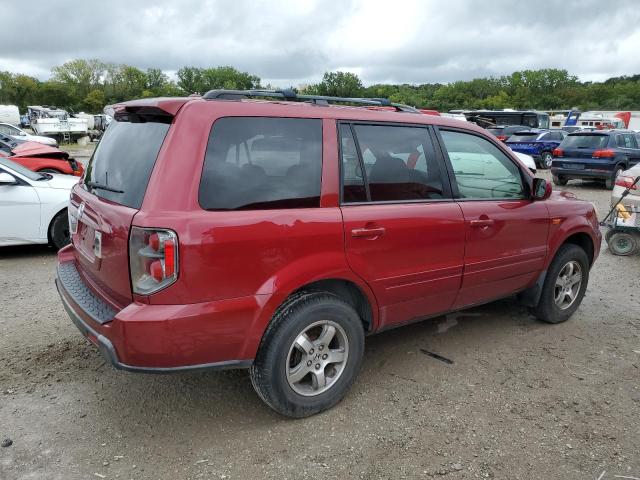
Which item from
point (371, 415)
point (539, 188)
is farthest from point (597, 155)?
point (371, 415)

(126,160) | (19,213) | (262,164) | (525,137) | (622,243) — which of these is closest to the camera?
(262,164)

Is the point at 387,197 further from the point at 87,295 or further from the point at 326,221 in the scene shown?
the point at 87,295

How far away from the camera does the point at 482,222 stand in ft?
12.1

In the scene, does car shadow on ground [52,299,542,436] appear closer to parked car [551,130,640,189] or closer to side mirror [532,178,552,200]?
side mirror [532,178,552,200]

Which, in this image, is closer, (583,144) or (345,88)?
(583,144)

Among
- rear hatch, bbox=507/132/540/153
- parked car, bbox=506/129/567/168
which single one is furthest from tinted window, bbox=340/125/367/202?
rear hatch, bbox=507/132/540/153

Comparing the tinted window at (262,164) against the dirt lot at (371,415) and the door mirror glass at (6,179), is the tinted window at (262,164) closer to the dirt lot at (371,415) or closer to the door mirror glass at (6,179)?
the dirt lot at (371,415)

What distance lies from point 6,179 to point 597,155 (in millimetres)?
14116

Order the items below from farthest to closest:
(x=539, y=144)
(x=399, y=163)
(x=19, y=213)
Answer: (x=539, y=144), (x=19, y=213), (x=399, y=163)

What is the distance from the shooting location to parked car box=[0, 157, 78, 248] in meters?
6.45

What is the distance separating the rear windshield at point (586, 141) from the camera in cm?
1462

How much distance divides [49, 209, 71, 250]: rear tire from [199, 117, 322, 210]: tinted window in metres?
4.86

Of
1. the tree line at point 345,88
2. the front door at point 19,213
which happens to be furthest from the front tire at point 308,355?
the tree line at point 345,88

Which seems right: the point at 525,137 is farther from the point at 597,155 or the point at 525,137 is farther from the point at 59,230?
the point at 59,230
